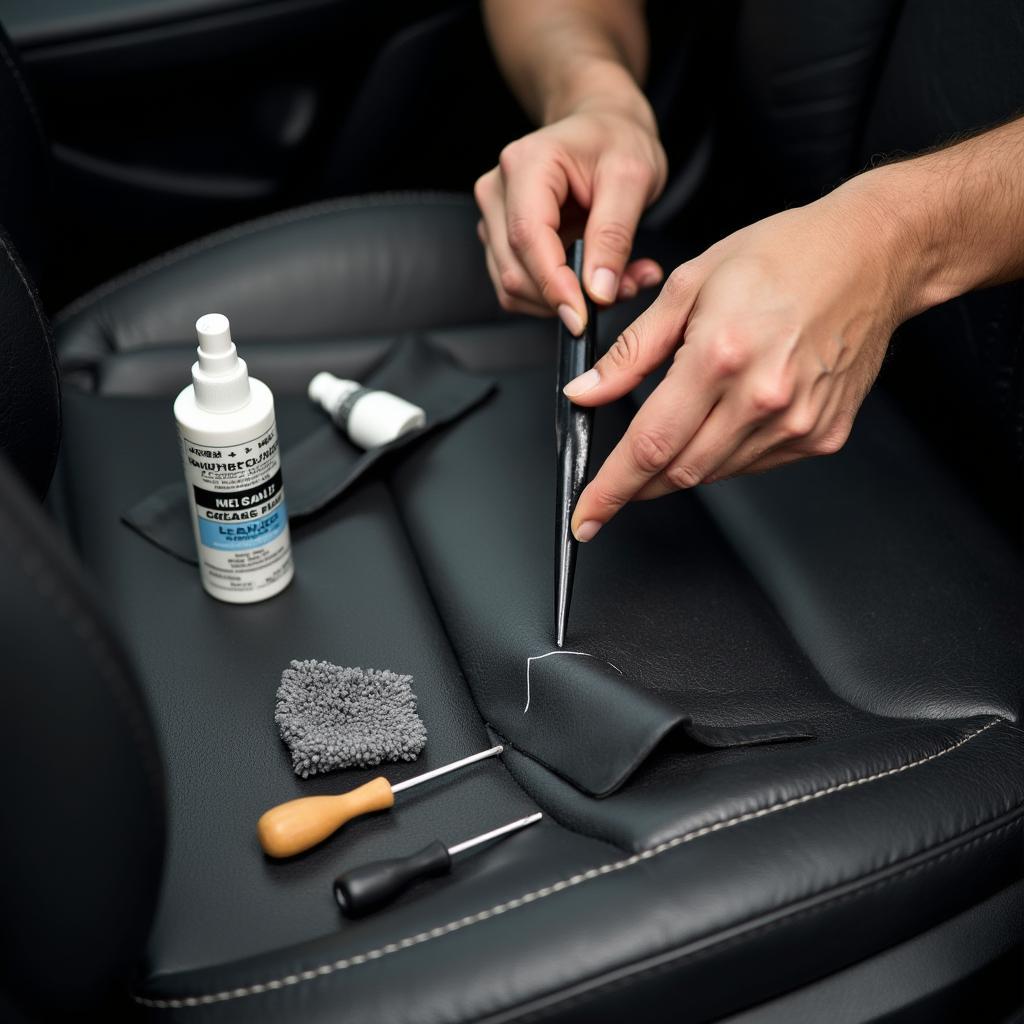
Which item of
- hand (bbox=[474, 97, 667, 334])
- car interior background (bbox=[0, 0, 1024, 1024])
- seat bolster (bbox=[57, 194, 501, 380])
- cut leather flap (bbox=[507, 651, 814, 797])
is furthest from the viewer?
seat bolster (bbox=[57, 194, 501, 380])

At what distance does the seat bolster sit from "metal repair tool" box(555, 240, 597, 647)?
34cm

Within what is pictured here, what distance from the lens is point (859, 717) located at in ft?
2.78

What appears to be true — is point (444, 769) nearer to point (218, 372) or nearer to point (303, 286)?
point (218, 372)

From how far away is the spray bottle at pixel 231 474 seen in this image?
0.85 metres

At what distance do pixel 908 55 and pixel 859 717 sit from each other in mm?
599

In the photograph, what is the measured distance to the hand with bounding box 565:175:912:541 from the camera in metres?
0.77

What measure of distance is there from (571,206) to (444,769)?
514 mm

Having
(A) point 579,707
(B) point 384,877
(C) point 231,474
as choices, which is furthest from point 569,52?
(B) point 384,877

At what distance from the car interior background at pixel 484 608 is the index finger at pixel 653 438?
102 mm

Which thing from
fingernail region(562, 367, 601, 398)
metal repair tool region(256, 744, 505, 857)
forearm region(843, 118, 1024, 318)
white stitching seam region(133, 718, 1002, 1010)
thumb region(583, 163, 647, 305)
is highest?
forearm region(843, 118, 1024, 318)

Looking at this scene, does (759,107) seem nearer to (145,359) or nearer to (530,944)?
(145,359)

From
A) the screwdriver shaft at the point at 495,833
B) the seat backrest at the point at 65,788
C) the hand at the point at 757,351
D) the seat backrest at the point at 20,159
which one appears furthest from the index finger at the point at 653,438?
the seat backrest at the point at 20,159

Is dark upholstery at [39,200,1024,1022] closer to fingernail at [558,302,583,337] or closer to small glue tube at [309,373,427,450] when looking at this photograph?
small glue tube at [309,373,427,450]

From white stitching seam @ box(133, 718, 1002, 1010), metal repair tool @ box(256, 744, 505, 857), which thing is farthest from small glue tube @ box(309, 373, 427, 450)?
white stitching seam @ box(133, 718, 1002, 1010)
